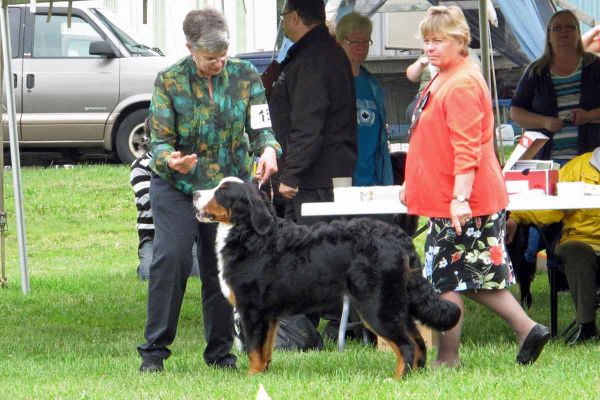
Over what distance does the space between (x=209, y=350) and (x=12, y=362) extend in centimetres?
118

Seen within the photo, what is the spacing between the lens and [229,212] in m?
5.60

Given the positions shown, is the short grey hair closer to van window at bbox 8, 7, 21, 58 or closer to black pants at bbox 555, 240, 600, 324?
black pants at bbox 555, 240, 600, 324

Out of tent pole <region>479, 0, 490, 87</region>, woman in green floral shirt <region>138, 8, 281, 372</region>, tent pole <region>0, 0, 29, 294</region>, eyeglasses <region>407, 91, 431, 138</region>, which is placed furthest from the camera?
tent pole <region>0, 0, 29, 294</region>

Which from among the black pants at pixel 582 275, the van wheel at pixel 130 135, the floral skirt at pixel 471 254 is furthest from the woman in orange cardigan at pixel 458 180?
the van wheel at pixel 130 135

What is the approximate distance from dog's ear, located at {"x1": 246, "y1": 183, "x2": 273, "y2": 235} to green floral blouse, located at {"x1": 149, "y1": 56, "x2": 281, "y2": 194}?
0.97 ft

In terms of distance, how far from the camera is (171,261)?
19.0 feet

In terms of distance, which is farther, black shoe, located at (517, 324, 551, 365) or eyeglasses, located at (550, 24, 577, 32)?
eyeglasses, located at (550, 24, 577, 32)

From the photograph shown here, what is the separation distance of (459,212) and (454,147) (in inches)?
11.0

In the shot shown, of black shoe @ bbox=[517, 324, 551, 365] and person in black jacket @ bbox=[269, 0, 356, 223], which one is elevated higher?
person in black jacket @ bbox=[269, 0, 356, 223]

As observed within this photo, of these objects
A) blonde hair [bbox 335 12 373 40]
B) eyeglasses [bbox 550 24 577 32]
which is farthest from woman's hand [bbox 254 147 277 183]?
eyeglasses [bbox 550 24 577 32]

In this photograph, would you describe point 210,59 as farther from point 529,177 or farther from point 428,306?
point 529,177

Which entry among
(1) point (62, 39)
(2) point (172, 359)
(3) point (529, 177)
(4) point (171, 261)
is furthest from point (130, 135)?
(4) point (171, 261)

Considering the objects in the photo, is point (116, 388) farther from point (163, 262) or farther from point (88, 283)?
point (88, 283)

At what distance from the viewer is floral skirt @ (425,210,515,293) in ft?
18.4
